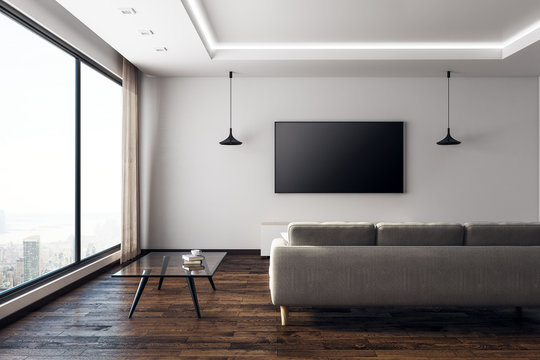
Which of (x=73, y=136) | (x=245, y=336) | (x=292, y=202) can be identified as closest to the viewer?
(x=245, y=336)

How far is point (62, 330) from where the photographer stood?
106 inches

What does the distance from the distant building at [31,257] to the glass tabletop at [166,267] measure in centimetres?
86

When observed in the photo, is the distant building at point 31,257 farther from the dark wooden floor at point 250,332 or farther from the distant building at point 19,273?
the dark wooden floor at point 250,332

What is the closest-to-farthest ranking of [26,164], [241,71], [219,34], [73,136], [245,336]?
[245,336] < [26,164] < [73,136] < [219,34] < [241,71]

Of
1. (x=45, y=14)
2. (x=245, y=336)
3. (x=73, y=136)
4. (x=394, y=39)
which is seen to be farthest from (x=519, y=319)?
(x=45, y=14)

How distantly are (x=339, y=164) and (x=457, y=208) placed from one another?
1.86m

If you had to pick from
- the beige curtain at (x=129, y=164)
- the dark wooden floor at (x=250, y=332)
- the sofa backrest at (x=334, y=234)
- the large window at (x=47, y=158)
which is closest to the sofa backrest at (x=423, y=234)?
the sofa backrest at (x=334, y=234)

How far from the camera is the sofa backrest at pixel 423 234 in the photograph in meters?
2.68

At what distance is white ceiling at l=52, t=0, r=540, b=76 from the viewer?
3596 mm

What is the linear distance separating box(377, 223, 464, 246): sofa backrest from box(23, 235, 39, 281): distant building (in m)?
2.88

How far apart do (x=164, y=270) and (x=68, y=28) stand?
8.42 feet

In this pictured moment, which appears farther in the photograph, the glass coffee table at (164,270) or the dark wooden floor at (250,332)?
the glass coffee table at (164,270)

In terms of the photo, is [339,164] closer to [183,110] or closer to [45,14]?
[183,110]

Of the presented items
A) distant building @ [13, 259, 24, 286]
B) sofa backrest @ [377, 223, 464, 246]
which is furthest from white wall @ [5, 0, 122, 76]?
sofa backrest @ [377, 223, 464, 246]
